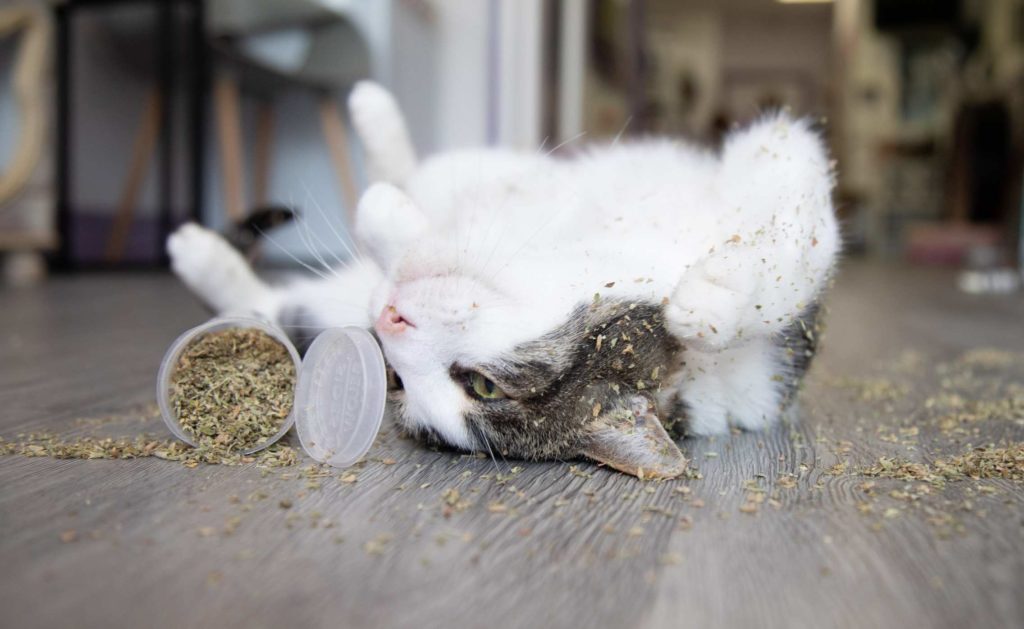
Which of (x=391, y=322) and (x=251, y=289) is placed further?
(x=251, y=289)

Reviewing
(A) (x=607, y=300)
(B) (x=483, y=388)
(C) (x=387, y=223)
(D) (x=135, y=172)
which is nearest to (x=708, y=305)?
(A) (x=607, y=300)

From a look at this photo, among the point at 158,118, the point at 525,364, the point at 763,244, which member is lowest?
the point at 525,364

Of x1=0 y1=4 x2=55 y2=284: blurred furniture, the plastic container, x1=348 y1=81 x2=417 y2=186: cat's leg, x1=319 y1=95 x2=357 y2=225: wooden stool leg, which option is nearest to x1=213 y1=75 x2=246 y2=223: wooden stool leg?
x1=319 y1=95 x2=357 y2=225: wooden stool leg

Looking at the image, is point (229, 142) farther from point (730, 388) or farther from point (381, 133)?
point (730, 388)

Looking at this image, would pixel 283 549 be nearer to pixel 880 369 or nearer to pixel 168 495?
pixel 168 495

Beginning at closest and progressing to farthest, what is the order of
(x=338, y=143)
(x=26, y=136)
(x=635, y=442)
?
(x=635, y=442), (x=26, y=136), (x=338, y=143)

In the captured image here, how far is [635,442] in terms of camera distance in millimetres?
857

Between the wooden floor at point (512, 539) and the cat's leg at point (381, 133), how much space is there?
0.60m

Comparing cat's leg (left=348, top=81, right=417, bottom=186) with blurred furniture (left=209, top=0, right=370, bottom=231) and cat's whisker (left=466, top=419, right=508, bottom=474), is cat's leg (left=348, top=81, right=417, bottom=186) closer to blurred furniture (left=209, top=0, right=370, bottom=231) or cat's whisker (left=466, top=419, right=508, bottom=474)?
cat's whisker (left=466, top=419, right=508, bottom=474)

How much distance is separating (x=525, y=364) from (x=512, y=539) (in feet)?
→ 0.76

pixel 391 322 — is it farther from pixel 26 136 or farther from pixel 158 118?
pixel 158 118

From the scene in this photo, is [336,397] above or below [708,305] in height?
below

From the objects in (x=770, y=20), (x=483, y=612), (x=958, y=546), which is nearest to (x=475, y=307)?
(x=483, y=612)

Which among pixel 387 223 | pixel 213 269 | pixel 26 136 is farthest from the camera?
pixel 26 136
